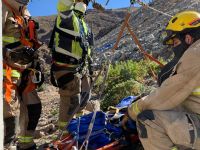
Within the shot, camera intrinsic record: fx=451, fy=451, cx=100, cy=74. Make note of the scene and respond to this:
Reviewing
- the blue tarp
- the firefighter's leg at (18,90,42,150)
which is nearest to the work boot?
the firefighter's leg at (18,90,42,150)

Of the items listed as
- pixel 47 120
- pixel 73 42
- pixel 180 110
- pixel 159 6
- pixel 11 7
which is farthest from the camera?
pixel 159 6

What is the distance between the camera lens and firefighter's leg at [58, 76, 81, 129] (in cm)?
693

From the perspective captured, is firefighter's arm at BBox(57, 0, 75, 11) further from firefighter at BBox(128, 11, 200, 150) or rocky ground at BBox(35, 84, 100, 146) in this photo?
firefighter at BBox(128, 11, 200, 150)

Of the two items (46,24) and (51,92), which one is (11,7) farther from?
(46,24)

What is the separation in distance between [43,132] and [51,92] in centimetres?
803

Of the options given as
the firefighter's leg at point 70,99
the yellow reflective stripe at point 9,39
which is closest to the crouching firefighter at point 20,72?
the yellow reflective stripe at point 9,39

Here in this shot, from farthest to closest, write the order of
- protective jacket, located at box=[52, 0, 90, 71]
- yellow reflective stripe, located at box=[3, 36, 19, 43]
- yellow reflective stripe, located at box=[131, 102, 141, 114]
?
protective jacket, located at box=[52, 0, 90, 71], yellow reflective stripe, located at box=[3, 36, 19, 43], yellow reflective stripe, located at box=[131, 102, 141, 114]

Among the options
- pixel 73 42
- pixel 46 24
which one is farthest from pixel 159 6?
pixel 46 24

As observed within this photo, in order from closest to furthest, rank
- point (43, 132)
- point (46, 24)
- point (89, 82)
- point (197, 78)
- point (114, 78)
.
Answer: point (197, 78) < point (89, 82) < point (43, 132) < point (114, 78) < point (46, 24)

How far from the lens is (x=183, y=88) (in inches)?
174

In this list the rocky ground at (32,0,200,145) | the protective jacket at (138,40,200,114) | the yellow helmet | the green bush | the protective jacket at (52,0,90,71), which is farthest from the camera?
the green bush

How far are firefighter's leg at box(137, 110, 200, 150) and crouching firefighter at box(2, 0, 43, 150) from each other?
194 cm

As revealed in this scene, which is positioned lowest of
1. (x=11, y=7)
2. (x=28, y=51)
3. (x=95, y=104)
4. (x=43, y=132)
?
(x=43, y=132)

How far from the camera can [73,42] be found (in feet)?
22.0
